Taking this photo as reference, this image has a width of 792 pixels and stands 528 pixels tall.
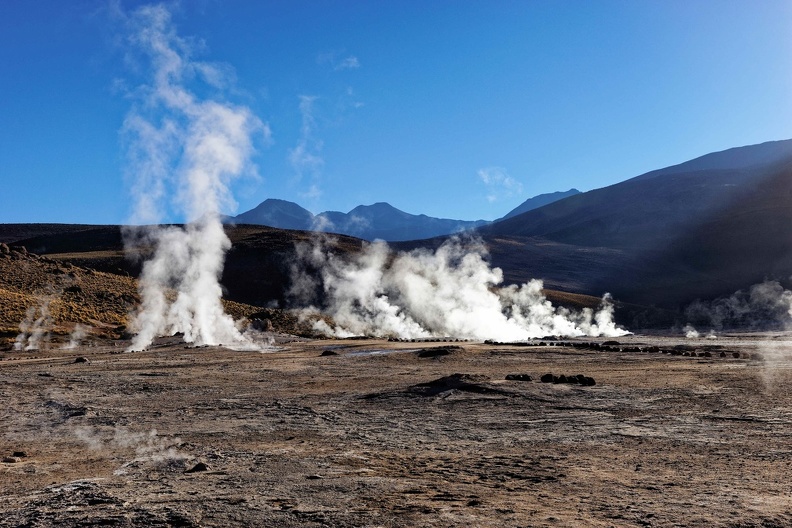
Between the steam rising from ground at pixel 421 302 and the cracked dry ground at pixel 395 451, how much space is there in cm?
4328

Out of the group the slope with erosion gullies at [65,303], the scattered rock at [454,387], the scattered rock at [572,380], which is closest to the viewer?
the scattered rock at [454,387]

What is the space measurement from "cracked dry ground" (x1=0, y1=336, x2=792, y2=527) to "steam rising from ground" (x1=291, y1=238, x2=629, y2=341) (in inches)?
1704

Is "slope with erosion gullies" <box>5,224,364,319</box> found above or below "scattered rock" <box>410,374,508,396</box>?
above

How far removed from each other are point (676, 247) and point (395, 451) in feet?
472

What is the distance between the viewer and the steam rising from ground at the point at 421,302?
2672 inches

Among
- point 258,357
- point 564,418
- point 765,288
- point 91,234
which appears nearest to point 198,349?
point 258,357

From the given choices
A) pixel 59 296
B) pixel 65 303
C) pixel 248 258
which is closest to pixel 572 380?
pixel 65 303

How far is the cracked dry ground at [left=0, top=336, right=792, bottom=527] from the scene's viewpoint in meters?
7.48

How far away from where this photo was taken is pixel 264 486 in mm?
Result: 8648

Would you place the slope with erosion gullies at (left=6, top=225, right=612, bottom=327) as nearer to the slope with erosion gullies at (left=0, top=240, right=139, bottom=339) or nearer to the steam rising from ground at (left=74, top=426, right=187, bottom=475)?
the slope with erosion gullies at (left=0, top=240, right=139, bottom=339)

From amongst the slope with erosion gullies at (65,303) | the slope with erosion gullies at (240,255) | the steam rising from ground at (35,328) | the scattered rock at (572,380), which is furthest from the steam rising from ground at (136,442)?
the slope with erosion gullies at (240,255)

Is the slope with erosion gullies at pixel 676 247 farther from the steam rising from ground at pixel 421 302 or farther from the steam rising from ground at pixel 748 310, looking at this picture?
A: the steam rising from ground at pixel 421 302

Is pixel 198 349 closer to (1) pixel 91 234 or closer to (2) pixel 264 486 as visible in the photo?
(2) pixel 264 486

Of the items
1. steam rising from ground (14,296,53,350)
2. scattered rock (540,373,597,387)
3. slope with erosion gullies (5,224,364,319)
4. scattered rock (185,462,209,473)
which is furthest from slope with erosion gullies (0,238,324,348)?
scattered rock (185,462,209,473)
